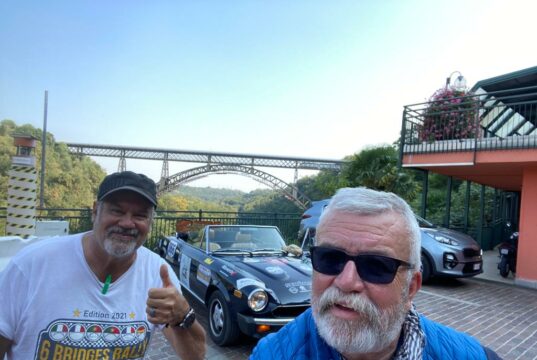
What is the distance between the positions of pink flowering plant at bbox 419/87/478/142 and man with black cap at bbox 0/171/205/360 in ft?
30.3

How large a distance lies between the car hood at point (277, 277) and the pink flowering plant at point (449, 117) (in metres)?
6.84

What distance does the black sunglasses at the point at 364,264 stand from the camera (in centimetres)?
130

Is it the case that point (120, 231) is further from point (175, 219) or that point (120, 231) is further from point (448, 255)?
point (175, 219)

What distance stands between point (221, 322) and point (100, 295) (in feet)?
9.20

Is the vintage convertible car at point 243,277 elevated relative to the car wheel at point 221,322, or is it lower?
elevated

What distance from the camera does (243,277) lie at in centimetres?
418

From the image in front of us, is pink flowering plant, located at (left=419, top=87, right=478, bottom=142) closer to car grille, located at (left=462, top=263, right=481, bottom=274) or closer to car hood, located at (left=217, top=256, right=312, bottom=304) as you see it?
car grille, located at (left=462, top=263, right=481, bottom=274)

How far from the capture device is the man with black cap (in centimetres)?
166

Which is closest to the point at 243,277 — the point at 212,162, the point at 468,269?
the point at 468,269

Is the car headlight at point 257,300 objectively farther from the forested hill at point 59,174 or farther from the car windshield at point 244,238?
the forested hill at point 59,174

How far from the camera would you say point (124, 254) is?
1.86m

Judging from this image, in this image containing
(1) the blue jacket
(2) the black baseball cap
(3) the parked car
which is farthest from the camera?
(3) the parked car

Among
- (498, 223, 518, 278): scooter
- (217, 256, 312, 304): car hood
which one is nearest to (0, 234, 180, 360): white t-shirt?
(217, 256, 312, 304): car hood

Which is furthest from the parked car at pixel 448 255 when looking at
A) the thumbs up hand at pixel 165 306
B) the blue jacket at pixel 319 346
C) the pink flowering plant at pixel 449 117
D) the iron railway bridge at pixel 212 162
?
the iron railway bridge at pixel 212 162
